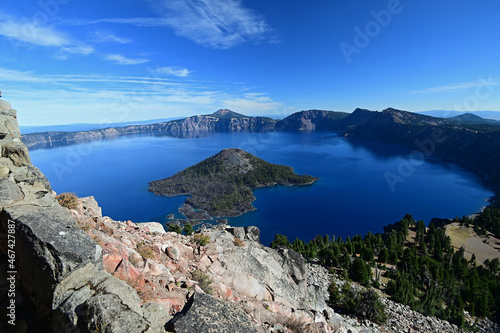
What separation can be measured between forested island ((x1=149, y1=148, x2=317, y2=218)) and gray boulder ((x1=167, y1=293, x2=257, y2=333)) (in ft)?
397

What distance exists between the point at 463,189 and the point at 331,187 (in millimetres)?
83889

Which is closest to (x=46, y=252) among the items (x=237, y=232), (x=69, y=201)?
(x=69, y=201)

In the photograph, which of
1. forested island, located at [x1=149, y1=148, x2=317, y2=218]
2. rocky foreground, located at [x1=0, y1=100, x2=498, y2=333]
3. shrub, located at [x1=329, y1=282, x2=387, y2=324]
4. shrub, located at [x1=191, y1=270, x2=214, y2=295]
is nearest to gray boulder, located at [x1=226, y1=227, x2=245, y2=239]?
rocky foreground, located at [x1=0, y1=100, x2=498, y2=333]

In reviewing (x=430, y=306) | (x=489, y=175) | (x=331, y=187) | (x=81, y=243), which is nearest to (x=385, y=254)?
(x=430, y=306)

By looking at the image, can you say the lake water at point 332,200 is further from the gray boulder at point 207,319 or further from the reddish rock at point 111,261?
the gray boulder at point 207,319

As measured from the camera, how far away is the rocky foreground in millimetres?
6953

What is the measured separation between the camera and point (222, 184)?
6742 inches

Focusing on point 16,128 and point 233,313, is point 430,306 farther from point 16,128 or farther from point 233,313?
point 16,128

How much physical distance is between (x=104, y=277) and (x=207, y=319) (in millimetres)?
3879

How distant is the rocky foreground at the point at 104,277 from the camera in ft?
22.8

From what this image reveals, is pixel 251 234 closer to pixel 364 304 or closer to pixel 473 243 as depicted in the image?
pixel 364 304

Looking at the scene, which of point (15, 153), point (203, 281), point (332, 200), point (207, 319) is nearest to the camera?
point (207, 319)

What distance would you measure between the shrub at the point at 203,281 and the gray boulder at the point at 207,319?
416 centimetres

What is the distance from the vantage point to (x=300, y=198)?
149 metres
